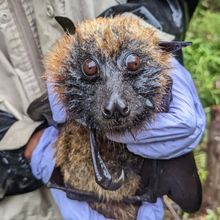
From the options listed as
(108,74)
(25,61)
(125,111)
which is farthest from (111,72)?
(25,61)

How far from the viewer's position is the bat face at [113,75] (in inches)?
76.4

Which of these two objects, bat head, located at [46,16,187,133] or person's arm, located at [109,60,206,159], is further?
person's arm, located at [109,60,206,159]

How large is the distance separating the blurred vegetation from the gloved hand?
1361 mm

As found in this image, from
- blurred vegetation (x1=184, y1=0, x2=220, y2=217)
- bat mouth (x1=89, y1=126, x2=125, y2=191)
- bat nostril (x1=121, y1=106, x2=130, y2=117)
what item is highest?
bat nostril (x1=121, y1=106, x2=130, y2=117)

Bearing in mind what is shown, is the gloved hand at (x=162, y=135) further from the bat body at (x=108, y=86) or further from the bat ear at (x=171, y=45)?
the bat ear at (x=171, y=45)

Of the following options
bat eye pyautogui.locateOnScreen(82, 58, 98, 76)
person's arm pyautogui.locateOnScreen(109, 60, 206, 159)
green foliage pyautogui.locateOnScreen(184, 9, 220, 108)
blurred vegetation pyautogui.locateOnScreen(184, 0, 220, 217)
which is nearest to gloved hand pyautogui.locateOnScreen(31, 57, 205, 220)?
person's arm pyautogui.locateOnScreen(109, 60, 206, 159)

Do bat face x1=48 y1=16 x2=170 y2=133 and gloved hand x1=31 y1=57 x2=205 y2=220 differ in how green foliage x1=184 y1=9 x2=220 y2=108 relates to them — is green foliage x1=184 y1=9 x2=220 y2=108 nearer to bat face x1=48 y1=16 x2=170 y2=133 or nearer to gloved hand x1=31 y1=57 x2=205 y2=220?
gloved hand x1=31 y1=57 x2=205 y2=220

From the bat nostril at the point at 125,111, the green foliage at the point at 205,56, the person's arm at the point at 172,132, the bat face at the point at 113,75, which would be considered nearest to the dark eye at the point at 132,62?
the bat face at the point at 113,75

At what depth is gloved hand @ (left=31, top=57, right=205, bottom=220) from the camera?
2.19 metres

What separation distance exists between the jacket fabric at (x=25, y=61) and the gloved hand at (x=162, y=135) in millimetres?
151

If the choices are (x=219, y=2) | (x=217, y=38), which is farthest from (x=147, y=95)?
(x=219, y=2)

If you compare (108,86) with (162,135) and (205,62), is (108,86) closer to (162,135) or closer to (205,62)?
(162,135)

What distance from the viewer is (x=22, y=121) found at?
2.56 m

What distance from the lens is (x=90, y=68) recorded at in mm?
1942
